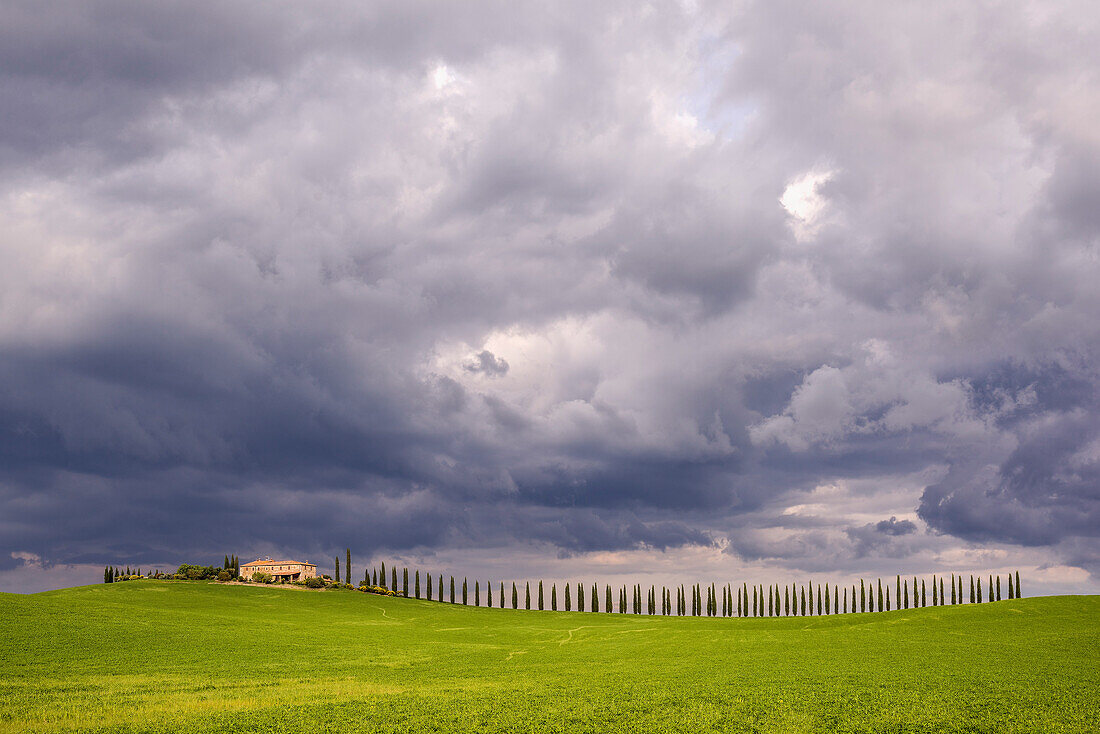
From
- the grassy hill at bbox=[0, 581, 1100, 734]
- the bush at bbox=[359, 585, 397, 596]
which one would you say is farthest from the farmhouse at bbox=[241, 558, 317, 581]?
the grassy hill at bbox=[0, 581, 1100, 734]

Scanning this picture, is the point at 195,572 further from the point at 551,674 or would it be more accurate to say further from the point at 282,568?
the point at 551,674

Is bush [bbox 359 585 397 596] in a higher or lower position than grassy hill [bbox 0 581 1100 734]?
lower

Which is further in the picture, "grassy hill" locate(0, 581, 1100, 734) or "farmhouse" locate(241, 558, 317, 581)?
"farmhouse" locate(241, 558, 317, 581)

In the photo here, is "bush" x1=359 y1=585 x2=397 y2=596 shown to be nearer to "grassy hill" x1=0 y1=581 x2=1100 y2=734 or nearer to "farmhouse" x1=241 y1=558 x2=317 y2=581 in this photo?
"farmhouse" x1=241 y1=558 x2=317 y2=581

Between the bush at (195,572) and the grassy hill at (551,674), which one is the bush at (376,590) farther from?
the grassy hill at (551,674)

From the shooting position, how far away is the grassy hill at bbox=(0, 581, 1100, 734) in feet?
108

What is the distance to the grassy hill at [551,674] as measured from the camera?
108ft

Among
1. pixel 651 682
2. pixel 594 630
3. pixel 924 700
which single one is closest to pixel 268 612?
pixel 594 630

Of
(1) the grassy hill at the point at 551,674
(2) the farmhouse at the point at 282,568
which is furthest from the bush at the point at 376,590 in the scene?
(1) the grassy hill at the point at 551,674

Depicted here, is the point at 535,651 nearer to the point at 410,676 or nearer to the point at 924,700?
the point at 410,676

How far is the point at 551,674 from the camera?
4938 cm

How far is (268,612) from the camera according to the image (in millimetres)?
102312

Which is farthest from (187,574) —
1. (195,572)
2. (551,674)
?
(551,674)

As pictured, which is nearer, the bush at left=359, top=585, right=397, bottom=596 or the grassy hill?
the grassy hill
